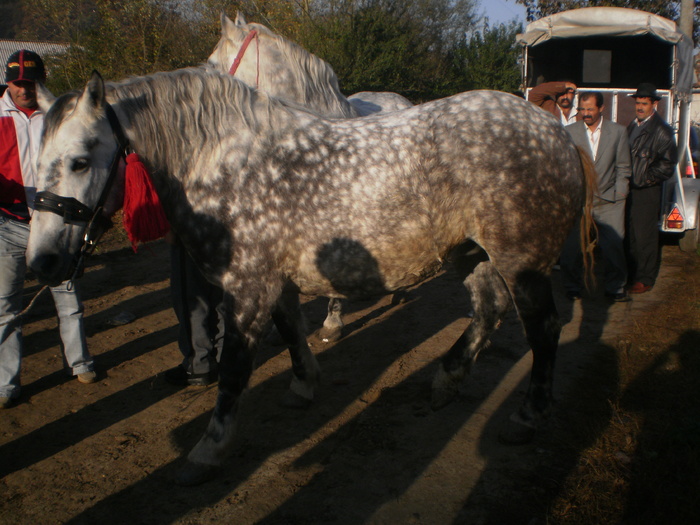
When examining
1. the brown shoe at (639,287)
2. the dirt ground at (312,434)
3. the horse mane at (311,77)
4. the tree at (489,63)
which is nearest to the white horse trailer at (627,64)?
the brown shoe at (639,287)

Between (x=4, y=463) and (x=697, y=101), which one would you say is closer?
(x=4, y=463)

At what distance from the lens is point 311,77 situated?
4.74 m

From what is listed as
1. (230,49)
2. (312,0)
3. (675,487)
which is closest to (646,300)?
(675,487)

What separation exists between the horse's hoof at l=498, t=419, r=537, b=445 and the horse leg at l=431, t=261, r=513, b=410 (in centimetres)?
51

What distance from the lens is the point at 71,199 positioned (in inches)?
99.7

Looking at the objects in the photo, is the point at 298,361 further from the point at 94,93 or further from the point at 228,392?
the point at 94,93

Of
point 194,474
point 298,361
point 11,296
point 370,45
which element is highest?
point 370,45

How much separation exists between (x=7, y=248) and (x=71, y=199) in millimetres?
1619

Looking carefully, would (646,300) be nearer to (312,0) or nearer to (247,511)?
(247,511)

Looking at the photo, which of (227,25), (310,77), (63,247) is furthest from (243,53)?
(63,247)

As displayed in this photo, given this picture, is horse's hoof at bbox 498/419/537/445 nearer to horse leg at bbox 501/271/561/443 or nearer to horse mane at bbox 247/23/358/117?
horse leg at bbox 501/271/561/443

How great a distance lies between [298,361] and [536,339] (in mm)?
1595

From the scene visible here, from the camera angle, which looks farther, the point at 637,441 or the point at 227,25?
the point at 227,25

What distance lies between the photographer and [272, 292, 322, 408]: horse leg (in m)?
3.73
